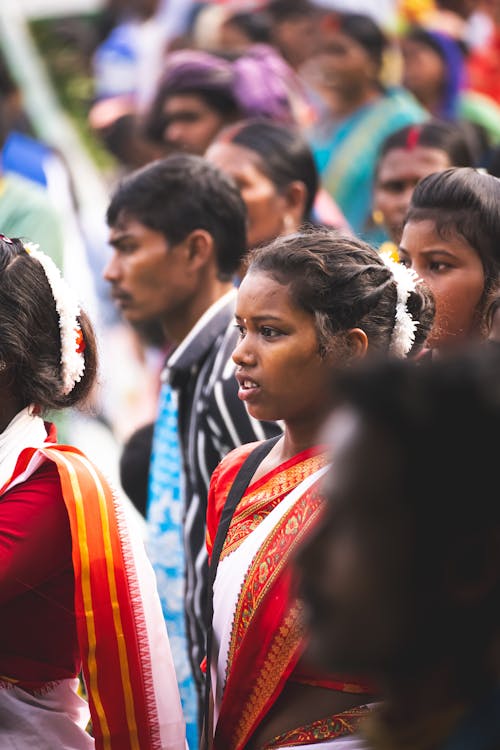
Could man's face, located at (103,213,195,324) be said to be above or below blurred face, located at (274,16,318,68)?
above

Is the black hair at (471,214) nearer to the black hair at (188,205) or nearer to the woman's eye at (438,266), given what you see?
the woman's eye at (438,266)

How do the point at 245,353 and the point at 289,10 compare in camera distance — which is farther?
the point at 289,10

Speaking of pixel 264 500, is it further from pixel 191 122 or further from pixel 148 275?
pixel 191 122

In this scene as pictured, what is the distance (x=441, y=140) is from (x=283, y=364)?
2.79 m

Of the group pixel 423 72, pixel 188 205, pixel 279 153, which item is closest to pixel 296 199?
pixel 279 153

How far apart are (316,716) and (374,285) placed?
85cm

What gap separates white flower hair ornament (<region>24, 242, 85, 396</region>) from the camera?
110 inches

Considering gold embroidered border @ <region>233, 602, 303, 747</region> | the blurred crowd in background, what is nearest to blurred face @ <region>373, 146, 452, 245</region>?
the blurred crowd in background

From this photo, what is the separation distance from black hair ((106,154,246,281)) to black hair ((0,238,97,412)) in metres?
1.49

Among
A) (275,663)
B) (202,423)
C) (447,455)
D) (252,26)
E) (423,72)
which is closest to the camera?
(447,455)

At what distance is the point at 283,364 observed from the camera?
2.68m

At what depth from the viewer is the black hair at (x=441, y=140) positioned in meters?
5.20

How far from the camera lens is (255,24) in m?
9.02

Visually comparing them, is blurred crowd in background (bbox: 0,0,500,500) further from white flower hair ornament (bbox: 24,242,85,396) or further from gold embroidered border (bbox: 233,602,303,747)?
gold embroidered border (bbox: 233,602,303,747)
